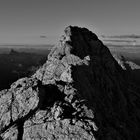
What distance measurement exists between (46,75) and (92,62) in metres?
17.7

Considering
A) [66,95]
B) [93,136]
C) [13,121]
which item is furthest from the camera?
[66,95]

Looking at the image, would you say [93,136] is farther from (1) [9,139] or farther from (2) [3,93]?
(2) [3,93]

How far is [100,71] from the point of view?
303 feet

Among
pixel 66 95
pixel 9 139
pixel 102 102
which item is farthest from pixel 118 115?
pixel 9 139

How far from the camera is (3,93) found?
64625 millimetres

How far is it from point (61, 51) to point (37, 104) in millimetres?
44505

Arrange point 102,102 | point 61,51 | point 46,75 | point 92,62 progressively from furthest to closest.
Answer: point 61,51 → point 92,62 → point 46,75 → point 102,102

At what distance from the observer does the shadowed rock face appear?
5066 cm

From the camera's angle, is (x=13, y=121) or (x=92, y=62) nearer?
(x=13, y=121)

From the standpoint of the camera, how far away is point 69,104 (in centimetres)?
5847

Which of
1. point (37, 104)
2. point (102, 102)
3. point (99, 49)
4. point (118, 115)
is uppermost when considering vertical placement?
point (99, 49)

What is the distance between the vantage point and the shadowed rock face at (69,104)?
50.7 meters

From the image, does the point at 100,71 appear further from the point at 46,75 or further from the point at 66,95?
the point at 66,95

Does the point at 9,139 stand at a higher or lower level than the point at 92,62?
lower
